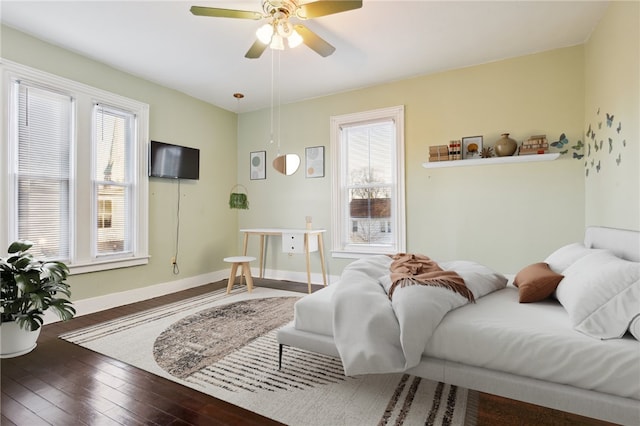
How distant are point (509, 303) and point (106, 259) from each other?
3904 millimetres

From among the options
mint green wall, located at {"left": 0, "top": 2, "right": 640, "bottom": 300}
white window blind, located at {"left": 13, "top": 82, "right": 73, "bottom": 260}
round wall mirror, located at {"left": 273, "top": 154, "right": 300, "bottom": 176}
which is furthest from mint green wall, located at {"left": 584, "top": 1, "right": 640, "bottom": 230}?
white window blind, located at {"left": 13, "top": 82, "right": 73, "bottom": 260}

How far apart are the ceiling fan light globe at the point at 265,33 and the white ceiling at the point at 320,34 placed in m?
0.34

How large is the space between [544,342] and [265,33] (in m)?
2.61

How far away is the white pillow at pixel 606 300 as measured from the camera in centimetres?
139

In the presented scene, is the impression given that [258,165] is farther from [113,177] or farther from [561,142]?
[561,142]

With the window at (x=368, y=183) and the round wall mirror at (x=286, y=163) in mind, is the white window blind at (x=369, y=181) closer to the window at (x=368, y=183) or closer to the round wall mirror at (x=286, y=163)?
the window at (x=368, y=183)

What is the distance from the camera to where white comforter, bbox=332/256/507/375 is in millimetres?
1600

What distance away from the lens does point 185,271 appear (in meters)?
4.53

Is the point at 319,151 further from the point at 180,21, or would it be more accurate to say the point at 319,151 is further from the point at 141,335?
the point at 141,335

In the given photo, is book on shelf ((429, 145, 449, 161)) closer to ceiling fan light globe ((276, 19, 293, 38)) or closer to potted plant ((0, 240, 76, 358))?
ceiling fan light globe ((276, 19, 293, 38))

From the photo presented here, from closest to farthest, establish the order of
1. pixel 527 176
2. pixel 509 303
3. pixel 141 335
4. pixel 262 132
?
pixel 509 303, pixel 141 335, pixel 527 176, pixel 262 132

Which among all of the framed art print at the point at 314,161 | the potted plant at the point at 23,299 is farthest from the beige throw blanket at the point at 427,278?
the framed art print at the point at 314,161

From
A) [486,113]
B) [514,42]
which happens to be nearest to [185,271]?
[486,113]

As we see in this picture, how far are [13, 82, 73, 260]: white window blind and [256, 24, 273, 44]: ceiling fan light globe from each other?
7.60ft
